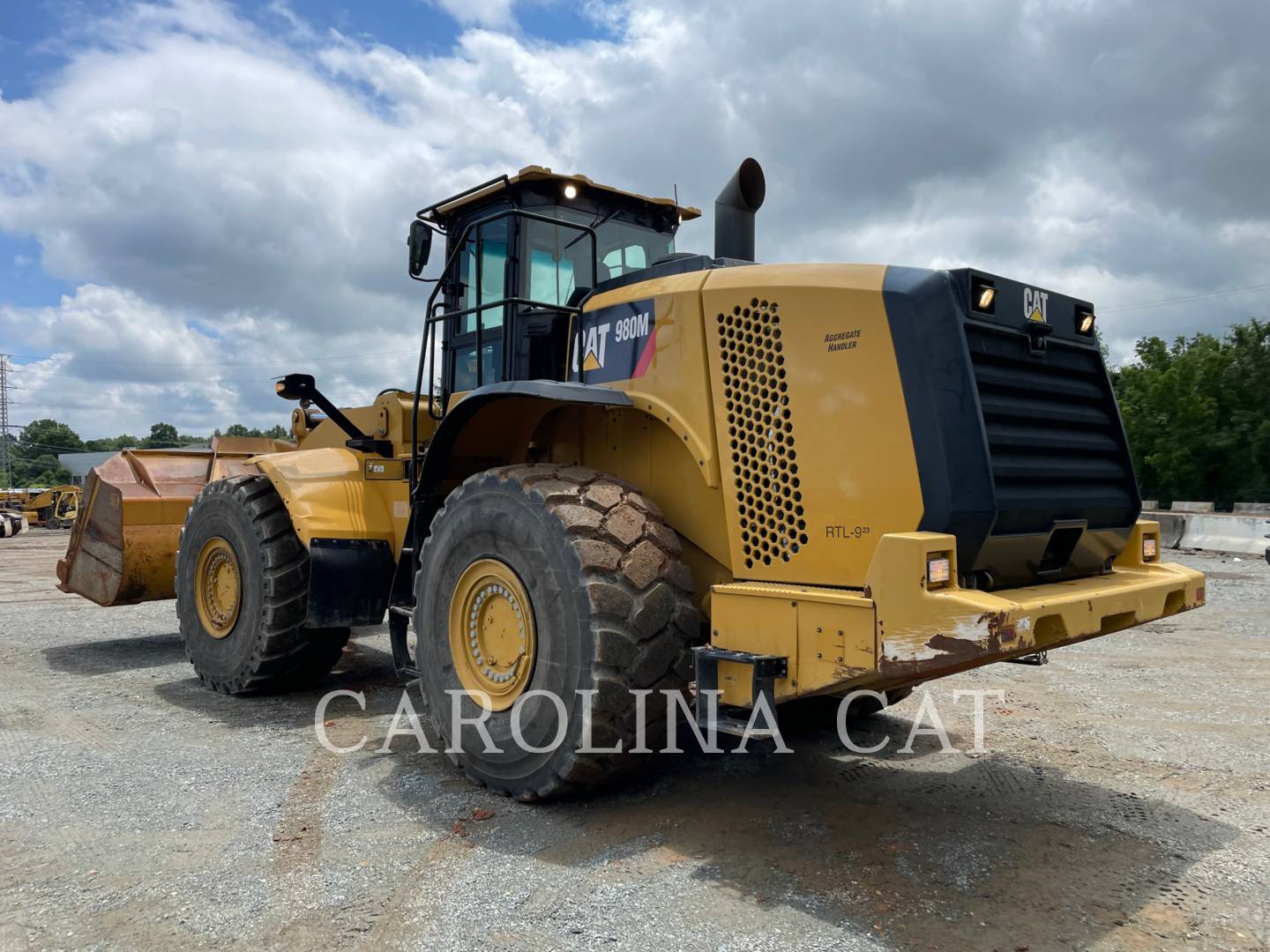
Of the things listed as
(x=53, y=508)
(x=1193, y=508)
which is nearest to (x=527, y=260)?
(x=1193, y=508)

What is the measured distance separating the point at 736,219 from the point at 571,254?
1.07 meters

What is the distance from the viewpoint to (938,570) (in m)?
3.42

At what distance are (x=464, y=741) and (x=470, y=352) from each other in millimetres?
2428

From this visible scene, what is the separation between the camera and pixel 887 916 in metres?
3.26

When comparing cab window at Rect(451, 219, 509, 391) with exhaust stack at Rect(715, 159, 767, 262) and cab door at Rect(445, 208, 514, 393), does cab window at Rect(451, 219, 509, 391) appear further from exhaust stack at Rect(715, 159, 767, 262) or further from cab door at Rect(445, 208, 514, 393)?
exhaust stack at Rect(715, 159, 767, 262)

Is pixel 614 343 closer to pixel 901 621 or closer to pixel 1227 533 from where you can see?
pixel 901 621

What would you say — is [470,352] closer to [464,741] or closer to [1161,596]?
[464,741]

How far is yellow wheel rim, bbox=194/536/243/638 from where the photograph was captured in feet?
21.9

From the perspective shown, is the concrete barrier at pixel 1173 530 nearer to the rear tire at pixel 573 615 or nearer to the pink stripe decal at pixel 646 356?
the pink stripe decal at pixel 646 356

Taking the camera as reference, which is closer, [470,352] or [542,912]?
[542,912]

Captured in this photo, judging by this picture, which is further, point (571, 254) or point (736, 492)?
point (571, 254)

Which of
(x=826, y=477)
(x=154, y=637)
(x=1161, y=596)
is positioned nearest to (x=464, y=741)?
(x=826, y=477)

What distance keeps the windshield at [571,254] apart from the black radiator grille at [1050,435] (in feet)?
8.15

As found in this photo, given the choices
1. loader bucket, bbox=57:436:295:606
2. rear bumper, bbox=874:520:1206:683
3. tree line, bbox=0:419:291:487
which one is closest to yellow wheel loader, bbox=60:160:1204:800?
rear bumper, bbox=874:520:1206:683
